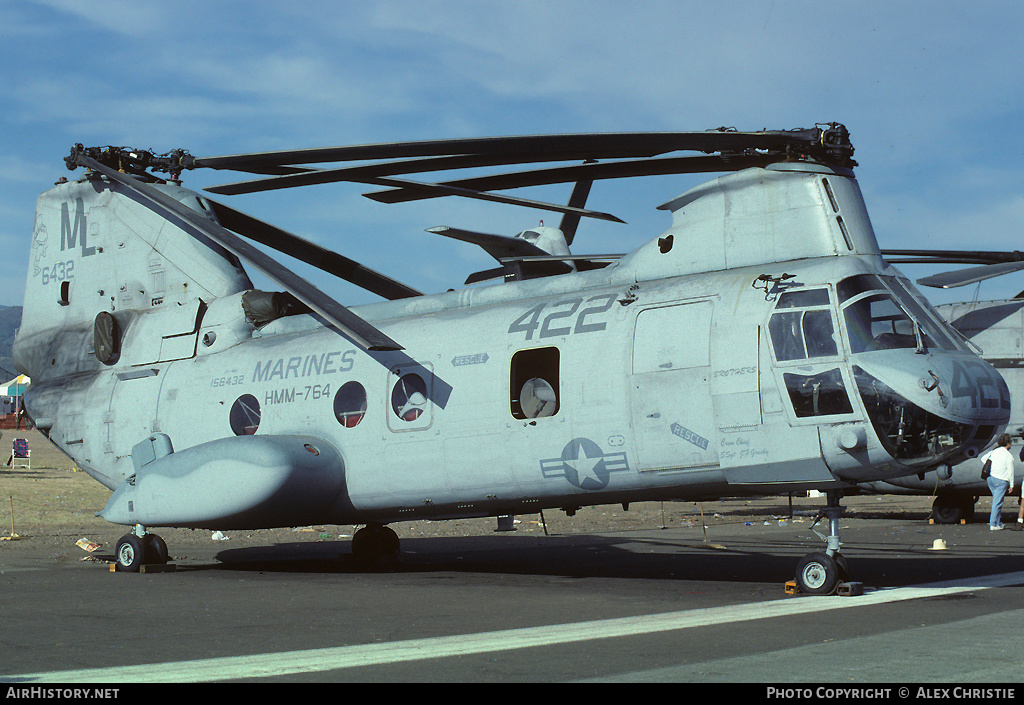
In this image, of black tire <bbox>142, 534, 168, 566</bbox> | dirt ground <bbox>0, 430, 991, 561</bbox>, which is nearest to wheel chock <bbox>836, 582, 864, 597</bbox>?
dirt ground <bbox>0, 430, 991, 561</bbox>

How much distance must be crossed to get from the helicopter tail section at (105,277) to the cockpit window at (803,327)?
8657 millimetres

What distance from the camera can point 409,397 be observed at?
12844mm

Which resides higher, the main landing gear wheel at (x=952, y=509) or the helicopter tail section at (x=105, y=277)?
the helicopter tail section at (x=105, y=277)

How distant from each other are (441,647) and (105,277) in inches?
450

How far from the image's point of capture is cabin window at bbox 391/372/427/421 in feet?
41.7

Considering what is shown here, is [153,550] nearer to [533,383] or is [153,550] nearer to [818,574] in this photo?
[533,383]

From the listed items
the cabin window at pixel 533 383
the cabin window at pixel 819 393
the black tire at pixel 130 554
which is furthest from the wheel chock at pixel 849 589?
the black tire at pixel 130 554

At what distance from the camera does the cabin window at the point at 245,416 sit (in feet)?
46.5

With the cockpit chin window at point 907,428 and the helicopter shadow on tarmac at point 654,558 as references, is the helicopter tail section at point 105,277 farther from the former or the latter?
the cockpit chin window at point 907,428

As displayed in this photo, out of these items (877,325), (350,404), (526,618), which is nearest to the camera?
(526,618)

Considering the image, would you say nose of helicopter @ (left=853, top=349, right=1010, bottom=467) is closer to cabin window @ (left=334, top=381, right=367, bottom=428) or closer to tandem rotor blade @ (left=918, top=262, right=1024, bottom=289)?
tandem rotor blade @ (left=918, top=262, right=1024, bottom=289)

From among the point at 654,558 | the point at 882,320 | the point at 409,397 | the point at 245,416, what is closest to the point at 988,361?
the point at 654,558

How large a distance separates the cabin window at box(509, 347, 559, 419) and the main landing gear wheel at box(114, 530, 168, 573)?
576 centimetres
